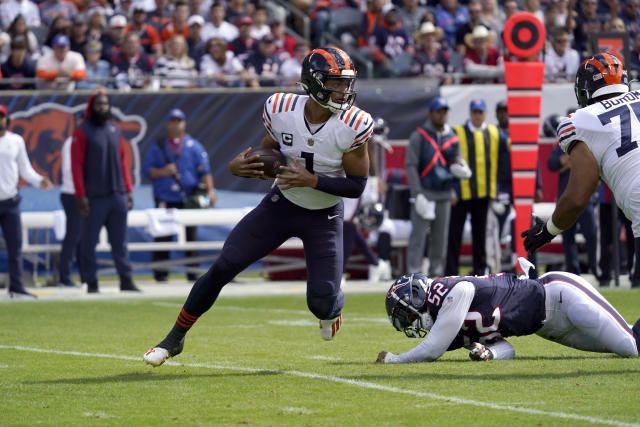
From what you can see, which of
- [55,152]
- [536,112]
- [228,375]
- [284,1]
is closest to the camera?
[228,375]

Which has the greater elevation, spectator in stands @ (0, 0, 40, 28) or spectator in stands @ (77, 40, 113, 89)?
spectator in stands @ (0, 0, 40, 28)

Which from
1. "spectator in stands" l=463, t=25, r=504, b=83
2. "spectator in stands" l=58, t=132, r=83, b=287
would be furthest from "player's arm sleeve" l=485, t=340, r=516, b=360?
"spectator in stands" l=463, t=25, r=504, b=83

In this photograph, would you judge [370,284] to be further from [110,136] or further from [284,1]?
[284,1]

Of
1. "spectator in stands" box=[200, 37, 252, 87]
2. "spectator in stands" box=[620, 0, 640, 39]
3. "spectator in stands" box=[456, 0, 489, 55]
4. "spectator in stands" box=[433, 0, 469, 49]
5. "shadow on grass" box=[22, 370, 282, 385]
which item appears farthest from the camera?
"spectator in stands" box=[433, 0, 469, 49]

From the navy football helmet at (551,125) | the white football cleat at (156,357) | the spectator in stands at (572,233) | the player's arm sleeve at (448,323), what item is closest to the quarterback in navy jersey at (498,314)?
the player's arm sleeve at (448,323)

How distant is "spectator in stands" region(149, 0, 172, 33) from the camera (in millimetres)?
17812

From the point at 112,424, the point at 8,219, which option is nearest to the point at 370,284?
the point at 8,219

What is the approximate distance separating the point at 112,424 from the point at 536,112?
8.05 metres

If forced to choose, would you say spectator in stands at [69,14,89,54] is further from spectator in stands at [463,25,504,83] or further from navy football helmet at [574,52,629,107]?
navy football helmet at [574,52,629,107]

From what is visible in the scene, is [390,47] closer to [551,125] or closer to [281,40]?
[281,40]

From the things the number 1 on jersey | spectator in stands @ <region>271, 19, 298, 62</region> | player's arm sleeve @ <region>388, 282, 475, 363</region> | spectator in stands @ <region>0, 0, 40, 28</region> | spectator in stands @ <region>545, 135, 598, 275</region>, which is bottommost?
spectator in stands @ <region>545, 135, 598, 275</region>

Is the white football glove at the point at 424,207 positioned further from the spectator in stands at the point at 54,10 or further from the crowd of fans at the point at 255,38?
the spectator in stands at the point at 54,10

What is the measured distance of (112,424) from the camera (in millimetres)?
4930

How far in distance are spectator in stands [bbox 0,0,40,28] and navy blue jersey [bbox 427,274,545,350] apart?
40.1 ft
